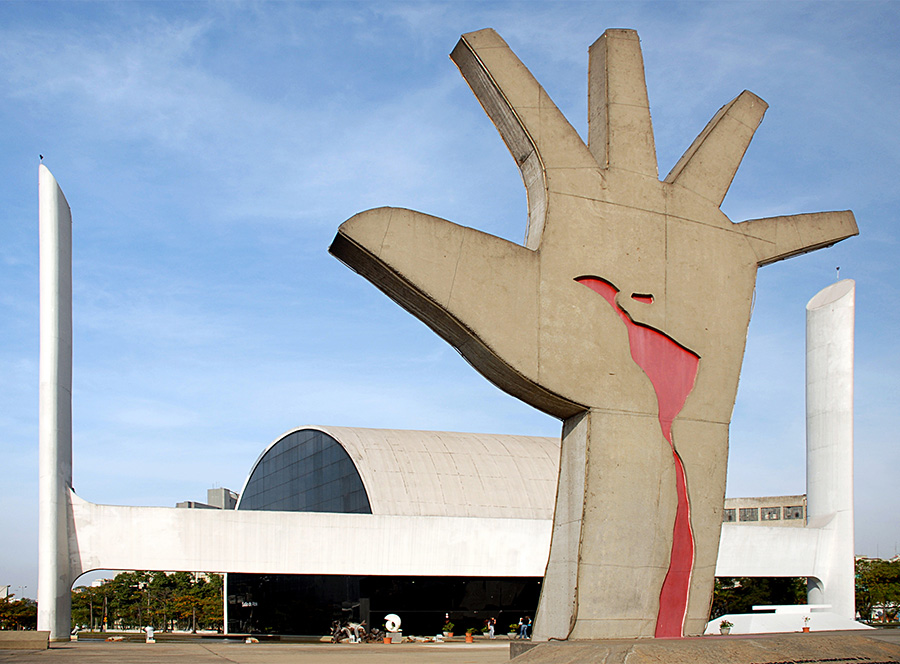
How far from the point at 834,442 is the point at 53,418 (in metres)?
27.6

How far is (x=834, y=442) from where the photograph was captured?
33000 millimetres

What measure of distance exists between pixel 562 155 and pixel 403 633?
25.5 m

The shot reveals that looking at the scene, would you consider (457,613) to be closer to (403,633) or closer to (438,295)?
(403,633)

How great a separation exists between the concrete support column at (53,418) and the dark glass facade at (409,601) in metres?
11.1

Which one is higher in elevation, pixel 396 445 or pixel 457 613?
pixel 396 445

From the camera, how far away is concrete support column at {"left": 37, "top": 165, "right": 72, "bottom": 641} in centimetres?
2255

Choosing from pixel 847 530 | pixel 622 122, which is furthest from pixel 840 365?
pixel 622 122

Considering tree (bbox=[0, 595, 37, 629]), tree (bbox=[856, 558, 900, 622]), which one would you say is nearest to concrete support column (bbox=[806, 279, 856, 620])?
tree (bbox=[856, 558, 900, 622])

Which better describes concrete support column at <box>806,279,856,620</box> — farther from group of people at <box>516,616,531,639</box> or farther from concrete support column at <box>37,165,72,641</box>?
concrete support column at <box>37,165,72,641</box>

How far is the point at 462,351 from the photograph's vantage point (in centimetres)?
961

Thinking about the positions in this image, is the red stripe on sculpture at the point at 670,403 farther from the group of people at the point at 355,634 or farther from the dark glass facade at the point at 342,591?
the dark glass facade at the point at 342,591

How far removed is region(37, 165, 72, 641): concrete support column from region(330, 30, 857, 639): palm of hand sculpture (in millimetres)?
16520

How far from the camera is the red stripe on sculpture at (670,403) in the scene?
986cm

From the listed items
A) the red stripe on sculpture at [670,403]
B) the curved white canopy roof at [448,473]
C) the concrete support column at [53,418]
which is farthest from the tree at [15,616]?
the red stripe on sculpture at [670,403]
